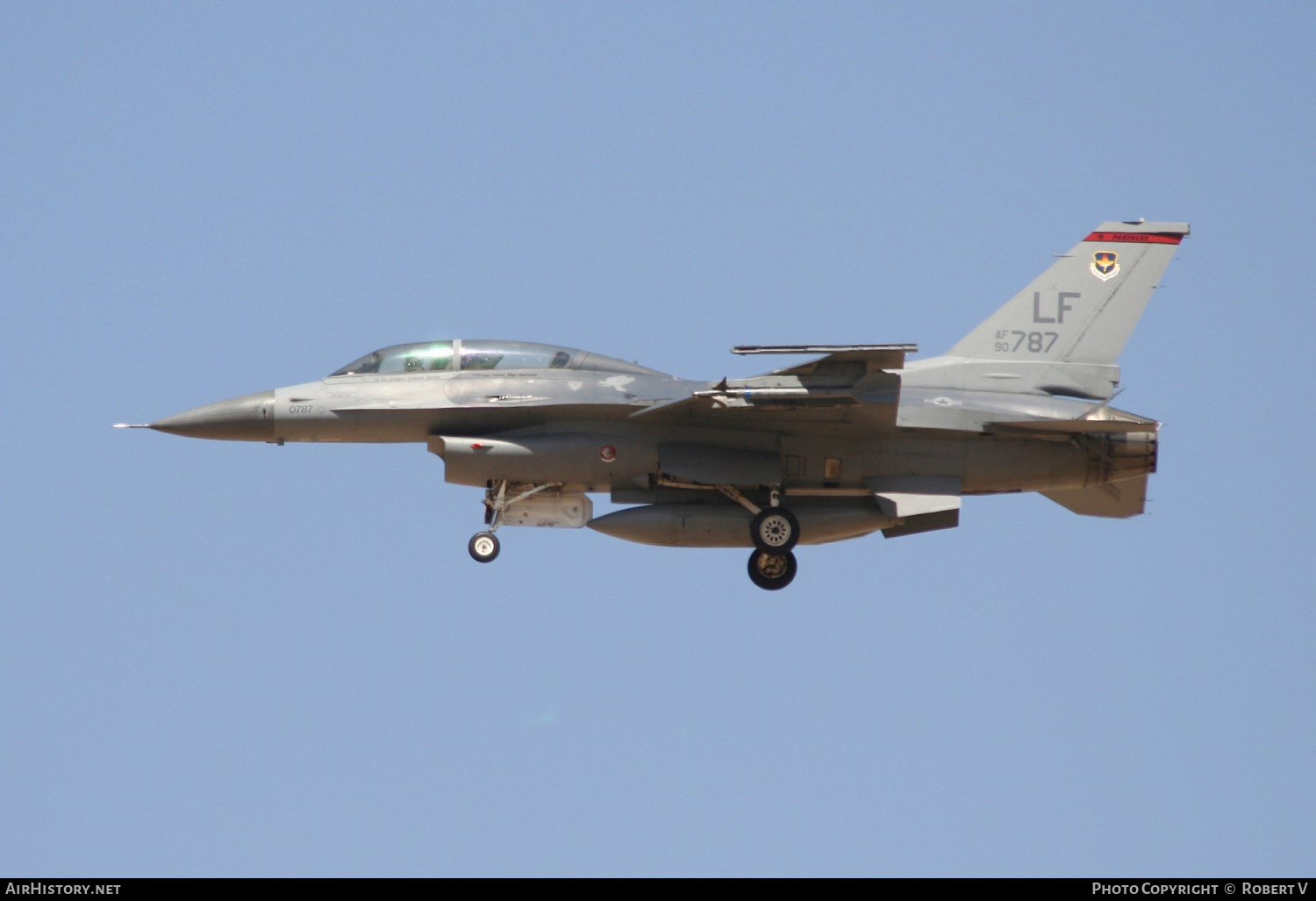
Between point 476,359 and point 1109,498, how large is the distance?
830 centimetres

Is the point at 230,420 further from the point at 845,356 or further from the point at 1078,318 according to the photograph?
the point at 1078,318

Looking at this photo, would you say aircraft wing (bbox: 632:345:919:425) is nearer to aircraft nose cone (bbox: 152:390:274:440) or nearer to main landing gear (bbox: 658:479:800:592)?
main landing gear (bbox: 658:479:800:592)

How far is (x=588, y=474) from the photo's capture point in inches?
866

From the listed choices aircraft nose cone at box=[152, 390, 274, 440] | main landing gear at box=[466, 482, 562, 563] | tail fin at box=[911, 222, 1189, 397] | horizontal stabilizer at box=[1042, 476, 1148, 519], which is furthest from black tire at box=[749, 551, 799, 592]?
aircraft nose cone at box=[152, 390, 274, 440]

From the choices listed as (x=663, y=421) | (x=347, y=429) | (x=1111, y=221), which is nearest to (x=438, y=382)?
(x=347, y=429)

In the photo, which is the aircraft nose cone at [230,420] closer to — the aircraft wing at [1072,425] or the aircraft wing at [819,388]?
the aircraft wing at [819,388]

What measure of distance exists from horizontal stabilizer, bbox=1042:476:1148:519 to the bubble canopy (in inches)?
228

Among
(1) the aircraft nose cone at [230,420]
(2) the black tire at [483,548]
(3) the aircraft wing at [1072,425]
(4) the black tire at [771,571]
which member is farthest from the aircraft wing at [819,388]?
(1) the aircraft nose cone at [230,420]

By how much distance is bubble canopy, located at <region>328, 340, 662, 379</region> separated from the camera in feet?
73.1

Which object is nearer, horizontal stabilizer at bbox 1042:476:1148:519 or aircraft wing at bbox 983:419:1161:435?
aircraft wing at bbox 983:419:1161:435

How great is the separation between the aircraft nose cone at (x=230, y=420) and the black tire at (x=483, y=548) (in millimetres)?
2911

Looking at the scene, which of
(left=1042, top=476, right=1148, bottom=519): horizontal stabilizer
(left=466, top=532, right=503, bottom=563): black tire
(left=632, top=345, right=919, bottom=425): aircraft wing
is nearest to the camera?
(left=632, top=345, right=919, bottom=425): aircraft wing

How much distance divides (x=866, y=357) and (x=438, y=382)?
17.2 ft
